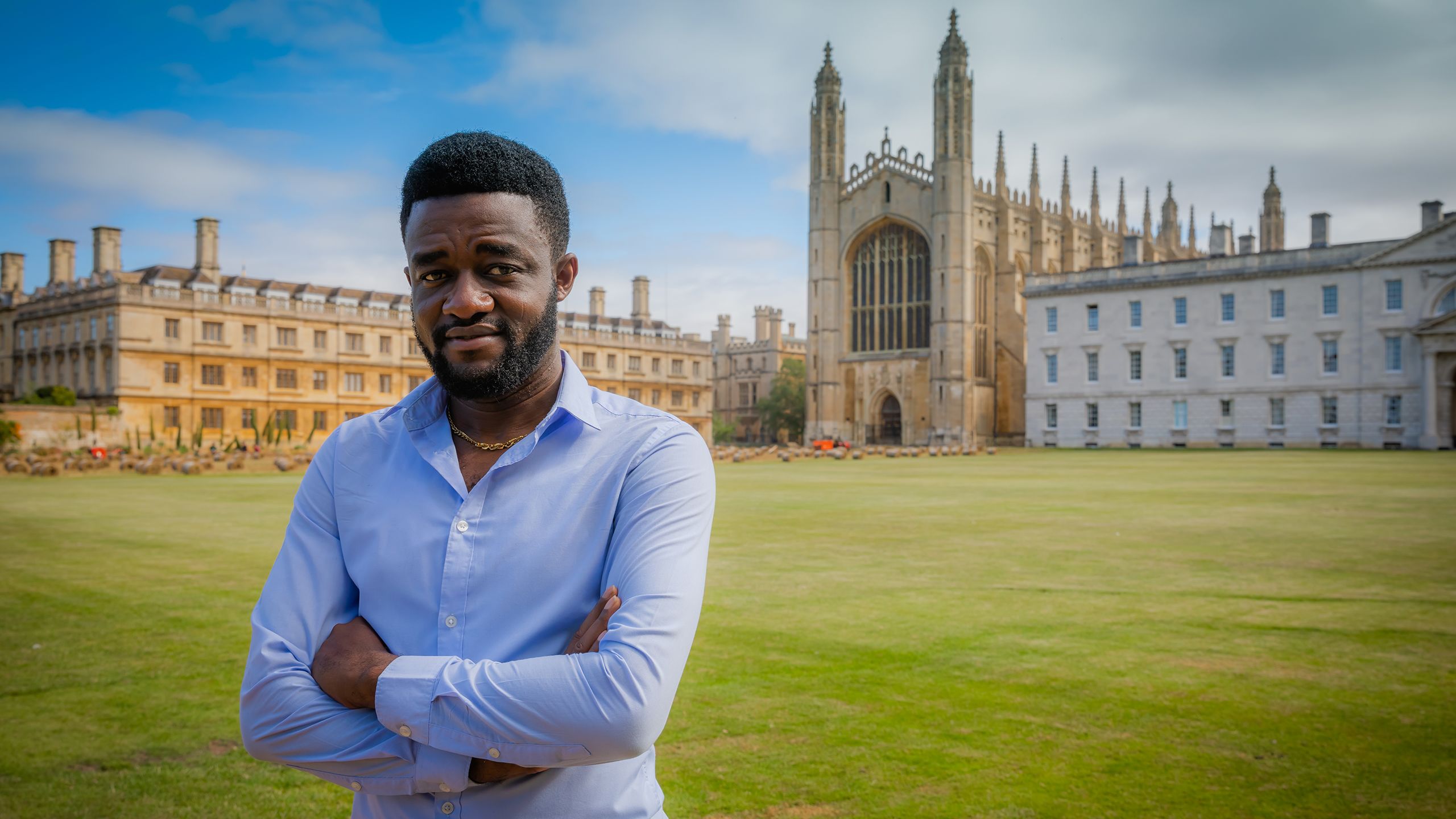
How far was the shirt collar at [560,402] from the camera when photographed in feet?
6.20

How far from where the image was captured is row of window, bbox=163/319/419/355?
152 feet

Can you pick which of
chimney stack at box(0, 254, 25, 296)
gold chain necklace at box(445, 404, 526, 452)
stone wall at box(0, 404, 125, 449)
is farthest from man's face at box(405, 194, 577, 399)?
chimney stack at box(0, 254, 25, 296)

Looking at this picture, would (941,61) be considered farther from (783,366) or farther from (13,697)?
(13,697)

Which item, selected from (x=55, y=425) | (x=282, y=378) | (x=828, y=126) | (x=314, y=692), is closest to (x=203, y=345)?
(x=282, y=378)

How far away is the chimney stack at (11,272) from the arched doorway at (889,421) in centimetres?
5380

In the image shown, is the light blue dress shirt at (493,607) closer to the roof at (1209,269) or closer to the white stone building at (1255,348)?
the white stone building at (1255,348)

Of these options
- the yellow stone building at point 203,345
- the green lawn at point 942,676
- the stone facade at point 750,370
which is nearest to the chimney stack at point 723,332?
the stone facade at point 750,370

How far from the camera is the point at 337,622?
190cm

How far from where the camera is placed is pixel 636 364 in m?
65.6

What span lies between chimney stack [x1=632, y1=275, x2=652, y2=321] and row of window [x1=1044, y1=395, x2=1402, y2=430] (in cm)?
3019

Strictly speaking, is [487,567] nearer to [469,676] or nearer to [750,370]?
[469,676]

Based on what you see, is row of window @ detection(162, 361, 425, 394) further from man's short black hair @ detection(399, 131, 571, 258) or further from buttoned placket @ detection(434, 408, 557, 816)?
buttoned placket @ detection(434, 408, 557, 816)

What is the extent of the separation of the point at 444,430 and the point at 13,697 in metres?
4.54

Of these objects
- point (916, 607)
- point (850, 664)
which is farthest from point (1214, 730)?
point (916, 607)
